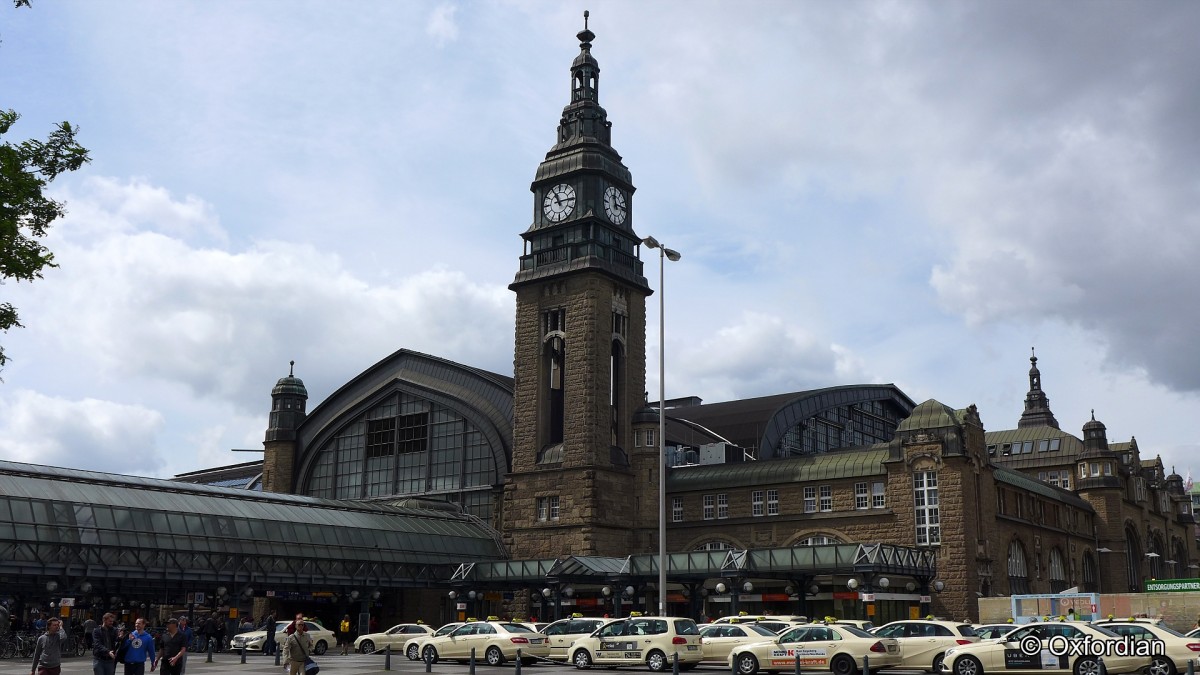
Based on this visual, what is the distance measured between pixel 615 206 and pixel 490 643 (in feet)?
123

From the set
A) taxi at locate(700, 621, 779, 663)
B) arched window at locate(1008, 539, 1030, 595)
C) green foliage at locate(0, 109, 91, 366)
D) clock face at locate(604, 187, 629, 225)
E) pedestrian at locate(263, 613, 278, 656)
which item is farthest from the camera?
clock face at locate(604, 187, 629, 225)

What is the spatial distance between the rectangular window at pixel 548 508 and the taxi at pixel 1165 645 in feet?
130

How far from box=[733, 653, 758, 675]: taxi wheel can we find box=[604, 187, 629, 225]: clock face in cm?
4140

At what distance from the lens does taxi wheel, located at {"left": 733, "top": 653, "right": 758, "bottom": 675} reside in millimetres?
35125

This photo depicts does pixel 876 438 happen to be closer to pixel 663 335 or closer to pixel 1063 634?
Result: pixel 663 335

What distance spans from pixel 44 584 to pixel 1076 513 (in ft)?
219

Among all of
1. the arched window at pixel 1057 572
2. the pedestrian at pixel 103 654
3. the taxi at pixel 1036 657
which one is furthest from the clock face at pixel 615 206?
the pedestrian at pixel 103 654

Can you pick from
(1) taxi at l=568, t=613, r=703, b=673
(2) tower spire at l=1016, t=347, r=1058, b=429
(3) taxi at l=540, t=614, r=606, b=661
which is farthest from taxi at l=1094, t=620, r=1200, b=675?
(2) tower spire at l=1016, t=347, r=1058, b=429

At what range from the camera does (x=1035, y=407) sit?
5344 inches

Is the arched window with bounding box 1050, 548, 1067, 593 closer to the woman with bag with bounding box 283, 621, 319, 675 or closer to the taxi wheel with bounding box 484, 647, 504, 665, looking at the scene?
the taxi wheel with bounding box 484, 647, 504, 665

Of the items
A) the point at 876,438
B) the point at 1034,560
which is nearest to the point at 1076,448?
the point at 876,438

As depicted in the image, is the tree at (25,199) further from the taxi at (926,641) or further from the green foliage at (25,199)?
the taxi at (926,641)

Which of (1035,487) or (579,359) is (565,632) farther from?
(1035,487)

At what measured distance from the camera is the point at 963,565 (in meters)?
58.5
